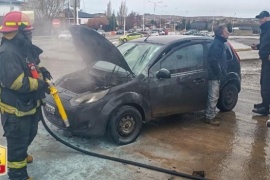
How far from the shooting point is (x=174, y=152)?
472 centimetres

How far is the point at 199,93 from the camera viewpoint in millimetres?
5848

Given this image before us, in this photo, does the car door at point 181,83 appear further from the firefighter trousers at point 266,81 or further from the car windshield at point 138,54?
the firefighter trousers at point 266,81

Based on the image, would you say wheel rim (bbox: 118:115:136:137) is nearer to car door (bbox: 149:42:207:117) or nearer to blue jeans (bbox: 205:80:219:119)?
car door (bbox: 149:42:207:117)

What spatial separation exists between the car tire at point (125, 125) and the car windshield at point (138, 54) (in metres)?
0.70

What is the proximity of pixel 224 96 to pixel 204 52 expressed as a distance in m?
1.20

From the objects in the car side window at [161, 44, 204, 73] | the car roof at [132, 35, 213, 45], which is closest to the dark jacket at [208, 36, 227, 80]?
the car side window at [161, 44, 204, 73]

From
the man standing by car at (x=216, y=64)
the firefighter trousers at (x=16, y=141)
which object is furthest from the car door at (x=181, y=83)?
the firefighter trousers at (x=16, y=141)

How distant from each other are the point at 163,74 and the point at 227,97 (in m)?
2.21

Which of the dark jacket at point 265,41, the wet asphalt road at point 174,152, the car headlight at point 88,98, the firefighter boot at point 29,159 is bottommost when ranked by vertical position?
the wet asphalt road at point 174,152

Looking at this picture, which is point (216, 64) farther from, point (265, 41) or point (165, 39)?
point (265, 41)

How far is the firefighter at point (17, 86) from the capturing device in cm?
339

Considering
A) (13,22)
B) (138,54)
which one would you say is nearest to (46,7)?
(138,54)

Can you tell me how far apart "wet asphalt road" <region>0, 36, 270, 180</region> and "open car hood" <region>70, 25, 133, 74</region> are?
129cm

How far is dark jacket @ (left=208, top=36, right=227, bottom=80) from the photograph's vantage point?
223 inches
